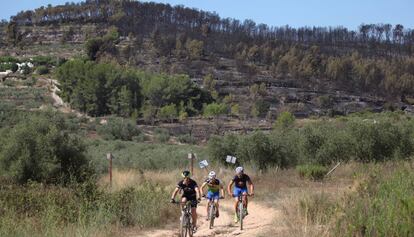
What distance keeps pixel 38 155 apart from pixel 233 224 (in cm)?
754

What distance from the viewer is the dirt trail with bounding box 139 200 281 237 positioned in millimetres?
12336

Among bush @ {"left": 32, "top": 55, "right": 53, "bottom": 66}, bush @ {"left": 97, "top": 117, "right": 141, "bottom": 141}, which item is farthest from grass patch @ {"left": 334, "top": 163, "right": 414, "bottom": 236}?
bush @ {"left": 32, "top": 55, "right": 53, "bottom": 66}

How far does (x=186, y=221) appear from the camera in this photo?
38.5 feet

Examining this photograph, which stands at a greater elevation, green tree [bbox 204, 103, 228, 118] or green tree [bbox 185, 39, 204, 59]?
green tree [bbox 185, 39, 204, 59]

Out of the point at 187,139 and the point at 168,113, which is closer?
the point at 187,139

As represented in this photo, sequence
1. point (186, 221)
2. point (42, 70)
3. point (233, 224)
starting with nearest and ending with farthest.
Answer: point (186, 221) < point (233, 224) < point (42, 70)

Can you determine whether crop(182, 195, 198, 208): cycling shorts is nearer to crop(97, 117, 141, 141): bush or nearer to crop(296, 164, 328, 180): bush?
crop(296, 164, 328, 180): bush

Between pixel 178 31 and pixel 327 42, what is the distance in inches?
1915

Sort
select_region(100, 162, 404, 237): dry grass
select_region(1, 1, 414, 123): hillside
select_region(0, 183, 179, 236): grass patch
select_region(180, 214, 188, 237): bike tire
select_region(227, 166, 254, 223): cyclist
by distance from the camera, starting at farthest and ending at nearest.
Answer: select_region(1, 1, 414, 123): hillside < select_region(227, 166, 254, 223): cyclist < select_region(180, 214, 188, 237): bike tire < select_region(0, 183, 179, 236): grass patch < select_region(100, 162, 404, 237): dry grass

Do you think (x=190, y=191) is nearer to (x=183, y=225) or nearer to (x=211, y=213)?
(x=183, y=225)

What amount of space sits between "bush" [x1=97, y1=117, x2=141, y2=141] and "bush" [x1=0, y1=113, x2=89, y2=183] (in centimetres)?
3465

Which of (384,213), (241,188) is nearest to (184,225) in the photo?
(241,188)

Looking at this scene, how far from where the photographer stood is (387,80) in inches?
4614

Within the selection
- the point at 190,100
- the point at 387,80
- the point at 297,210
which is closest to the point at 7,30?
the point at 190,100
